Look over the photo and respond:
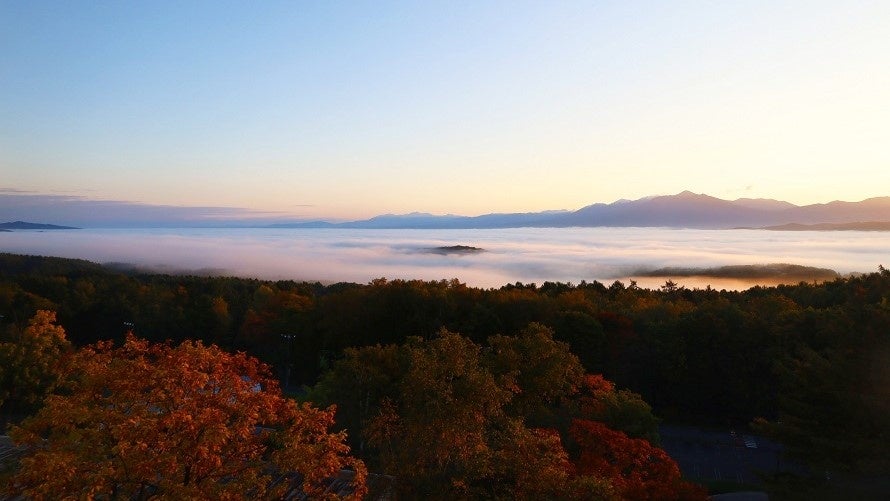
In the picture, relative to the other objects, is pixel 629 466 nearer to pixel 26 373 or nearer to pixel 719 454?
pixel 719 454

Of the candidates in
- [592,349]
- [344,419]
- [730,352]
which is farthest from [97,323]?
[730,352]

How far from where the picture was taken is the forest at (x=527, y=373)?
10.4 m

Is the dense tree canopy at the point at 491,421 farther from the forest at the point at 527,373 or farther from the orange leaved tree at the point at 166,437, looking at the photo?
the orange leaved tree at the point at 166,437

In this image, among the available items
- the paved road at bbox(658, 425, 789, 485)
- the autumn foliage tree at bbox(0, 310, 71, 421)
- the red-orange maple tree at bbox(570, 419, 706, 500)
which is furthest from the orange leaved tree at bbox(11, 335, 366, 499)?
the paved road at bbox(658, 425, 789, 485)

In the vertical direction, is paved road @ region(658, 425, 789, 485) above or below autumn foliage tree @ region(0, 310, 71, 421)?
below

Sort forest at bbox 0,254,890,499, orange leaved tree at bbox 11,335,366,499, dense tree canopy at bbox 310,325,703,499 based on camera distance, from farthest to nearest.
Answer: forest at bbox 0,254,890,499
dense tree canopy at bbox 310,325,703,499
orange leaved tree at bbox 11,335,366,499

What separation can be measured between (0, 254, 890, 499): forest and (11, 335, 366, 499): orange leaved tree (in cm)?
14

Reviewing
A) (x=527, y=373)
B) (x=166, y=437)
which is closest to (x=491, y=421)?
(x=527, y=373)

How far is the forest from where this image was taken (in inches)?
410

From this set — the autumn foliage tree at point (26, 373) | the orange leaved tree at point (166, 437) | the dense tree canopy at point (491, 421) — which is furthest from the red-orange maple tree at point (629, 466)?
the autumn foliage tree at point (26, 373)

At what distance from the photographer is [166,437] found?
23.1 ft

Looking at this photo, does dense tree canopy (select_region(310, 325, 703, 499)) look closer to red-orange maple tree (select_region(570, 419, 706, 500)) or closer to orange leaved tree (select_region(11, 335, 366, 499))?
red-orange maple tree (select_region(570, 419, 706, 500))

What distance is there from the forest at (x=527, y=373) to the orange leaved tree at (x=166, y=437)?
0.46ft

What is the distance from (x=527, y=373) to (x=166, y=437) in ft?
43.0
